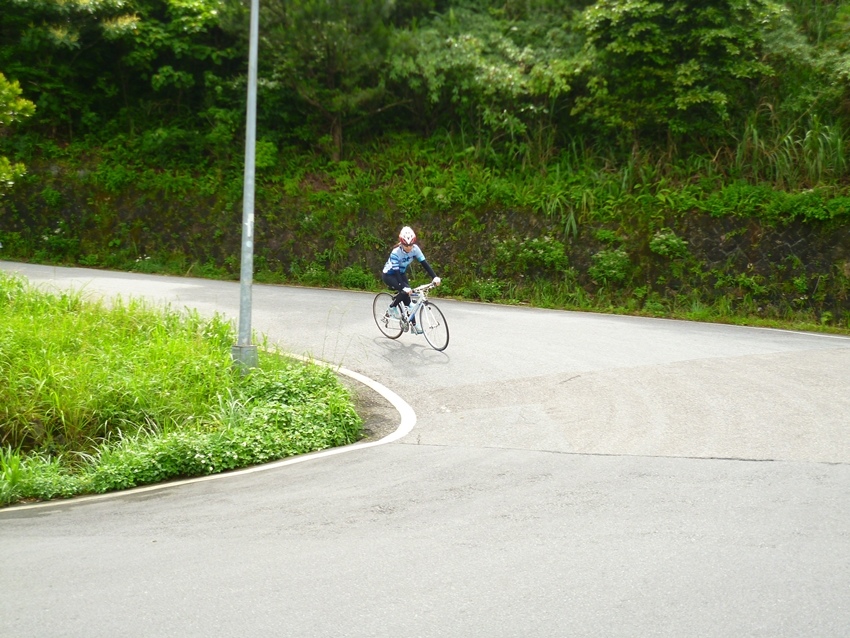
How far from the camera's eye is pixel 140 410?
30.9ft

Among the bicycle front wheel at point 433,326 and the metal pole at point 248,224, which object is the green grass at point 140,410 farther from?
the bicycle front wheel at point 433,326

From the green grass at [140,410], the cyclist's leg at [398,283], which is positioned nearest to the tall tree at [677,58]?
the cyclist's leg at [398,283]

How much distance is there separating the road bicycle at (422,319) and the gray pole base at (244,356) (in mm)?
3458

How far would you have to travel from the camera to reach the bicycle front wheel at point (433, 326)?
13.5 meters

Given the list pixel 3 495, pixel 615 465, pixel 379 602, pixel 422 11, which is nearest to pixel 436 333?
pixel 615 465

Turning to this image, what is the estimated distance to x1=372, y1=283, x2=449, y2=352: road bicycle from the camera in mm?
13500

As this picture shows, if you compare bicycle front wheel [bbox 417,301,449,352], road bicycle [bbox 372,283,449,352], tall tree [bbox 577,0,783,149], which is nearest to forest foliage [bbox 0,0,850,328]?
tall tree [bbox 577,0,783,149]

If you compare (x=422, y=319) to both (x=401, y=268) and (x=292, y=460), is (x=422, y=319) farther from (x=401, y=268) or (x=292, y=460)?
(x=292, y=460)

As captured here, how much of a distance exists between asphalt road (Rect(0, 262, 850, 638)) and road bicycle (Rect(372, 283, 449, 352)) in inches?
73.0

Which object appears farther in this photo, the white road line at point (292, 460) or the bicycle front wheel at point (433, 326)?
the bicycle front wheel at point (433, 326)

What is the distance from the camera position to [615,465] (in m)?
8.03

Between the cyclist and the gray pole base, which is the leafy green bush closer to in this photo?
the cyclist

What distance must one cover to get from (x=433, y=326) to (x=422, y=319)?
210 millimetres

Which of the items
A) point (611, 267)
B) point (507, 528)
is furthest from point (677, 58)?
point (507, 528)
